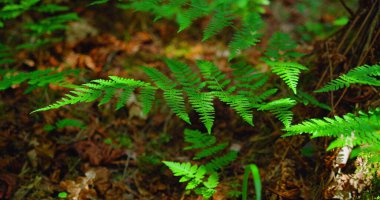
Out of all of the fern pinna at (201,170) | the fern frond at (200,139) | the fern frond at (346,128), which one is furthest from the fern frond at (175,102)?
the fern frond at (346,128)

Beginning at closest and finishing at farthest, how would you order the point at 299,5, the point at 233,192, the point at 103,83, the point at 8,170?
the point at 103,83 → the point at 233,192 → the point at 8,170 → the point at 299,5

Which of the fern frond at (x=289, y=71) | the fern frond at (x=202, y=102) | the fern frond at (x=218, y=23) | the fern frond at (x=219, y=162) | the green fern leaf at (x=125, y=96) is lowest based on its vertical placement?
the fern frond at (x=219, y=162)

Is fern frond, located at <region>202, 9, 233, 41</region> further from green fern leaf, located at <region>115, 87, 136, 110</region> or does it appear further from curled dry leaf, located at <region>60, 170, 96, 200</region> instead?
curled dry leaf, located at <region>60, 170, 96, 200</region>

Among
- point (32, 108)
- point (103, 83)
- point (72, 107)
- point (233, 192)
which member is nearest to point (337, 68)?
point (233, 192)

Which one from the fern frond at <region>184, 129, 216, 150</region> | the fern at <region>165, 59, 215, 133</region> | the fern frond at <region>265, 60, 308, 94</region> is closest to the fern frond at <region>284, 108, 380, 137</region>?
the fern frond at <region>265, 60, 308, 94</region>

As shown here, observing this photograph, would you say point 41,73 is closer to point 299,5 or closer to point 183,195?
point 183,195

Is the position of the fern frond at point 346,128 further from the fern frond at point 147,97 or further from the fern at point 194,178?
the fern frond at point 147,97
